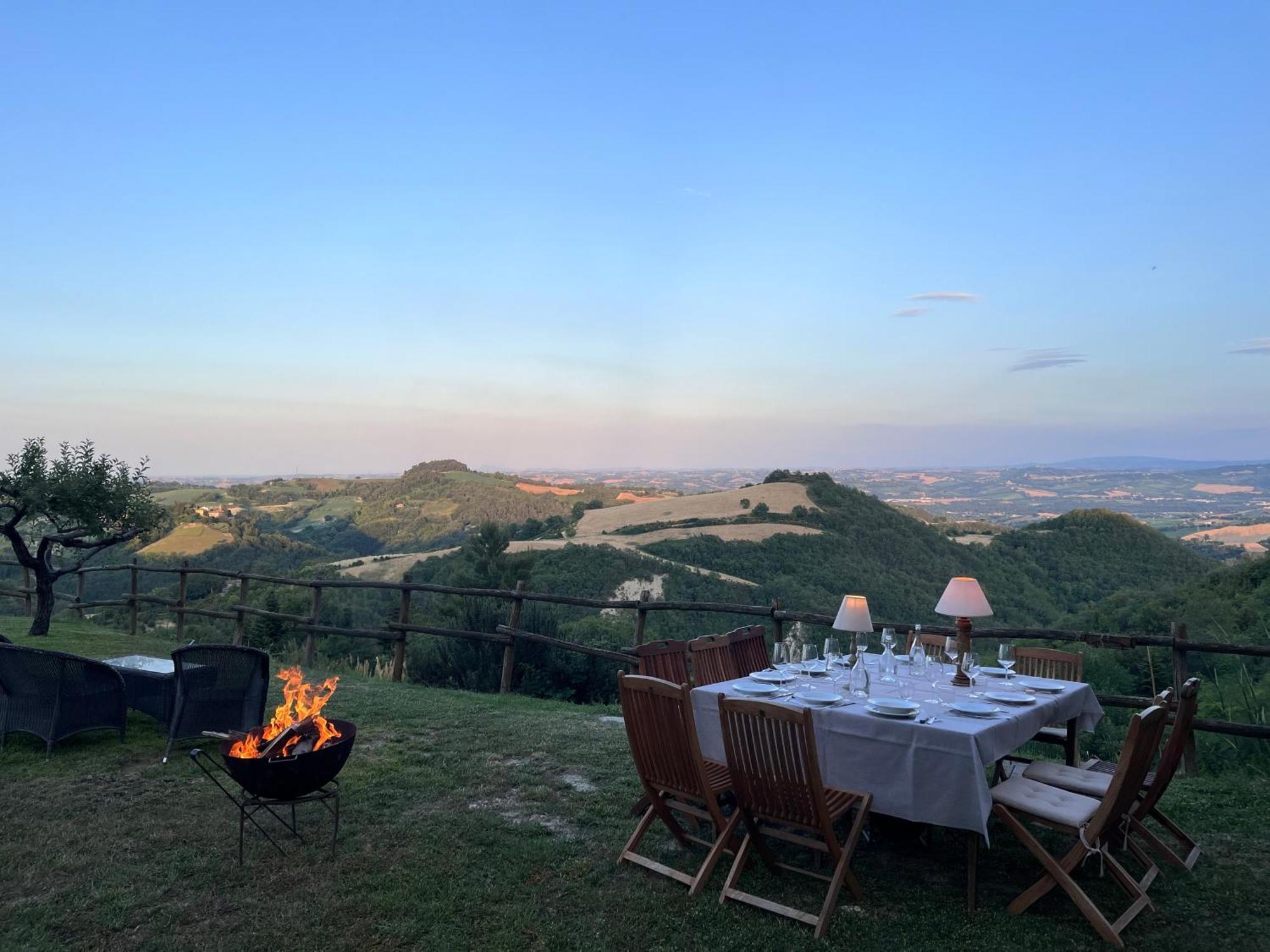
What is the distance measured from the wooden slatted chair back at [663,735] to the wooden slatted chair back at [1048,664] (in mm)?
2614

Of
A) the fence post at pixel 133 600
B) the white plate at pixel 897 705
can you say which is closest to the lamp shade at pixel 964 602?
the white plate at pixel 897 705

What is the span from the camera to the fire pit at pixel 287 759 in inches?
136

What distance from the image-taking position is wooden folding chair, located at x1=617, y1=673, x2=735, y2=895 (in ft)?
11.0

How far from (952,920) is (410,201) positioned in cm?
1494

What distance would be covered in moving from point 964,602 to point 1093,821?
5.22 feet

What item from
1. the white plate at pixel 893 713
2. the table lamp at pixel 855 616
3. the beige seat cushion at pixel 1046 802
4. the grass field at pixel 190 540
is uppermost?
the table lamp at pixel 855 616

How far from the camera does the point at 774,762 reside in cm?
315

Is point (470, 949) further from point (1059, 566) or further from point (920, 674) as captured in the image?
point (1059, 566)

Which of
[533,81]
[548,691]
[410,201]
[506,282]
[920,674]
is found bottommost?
[548,691]

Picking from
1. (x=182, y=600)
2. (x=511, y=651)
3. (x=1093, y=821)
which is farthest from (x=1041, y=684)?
(x=182, y=600)

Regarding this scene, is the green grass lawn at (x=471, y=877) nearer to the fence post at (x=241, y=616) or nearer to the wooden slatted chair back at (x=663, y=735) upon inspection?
the wooden slatted chair back at (x=663, y=735)

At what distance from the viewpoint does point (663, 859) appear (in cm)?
371

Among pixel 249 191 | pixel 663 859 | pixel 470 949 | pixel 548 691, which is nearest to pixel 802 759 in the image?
pixel 663 859

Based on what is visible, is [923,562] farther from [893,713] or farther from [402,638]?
[893,713]
